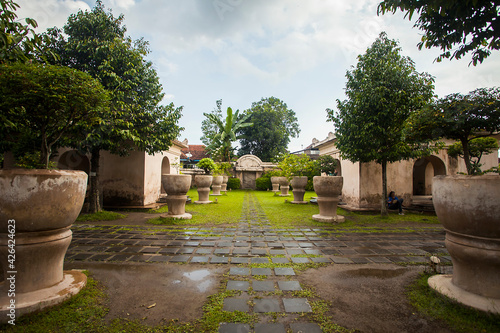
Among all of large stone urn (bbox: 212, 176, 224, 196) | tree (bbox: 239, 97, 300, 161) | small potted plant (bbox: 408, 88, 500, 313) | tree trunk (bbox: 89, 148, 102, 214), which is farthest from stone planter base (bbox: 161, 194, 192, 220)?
tree (bbox: 239, 97, 300, 161)

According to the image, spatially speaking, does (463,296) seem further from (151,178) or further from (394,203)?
(151,178)

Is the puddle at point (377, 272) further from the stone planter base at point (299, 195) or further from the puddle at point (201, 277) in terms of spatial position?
the stone planter base at point (299, 195)

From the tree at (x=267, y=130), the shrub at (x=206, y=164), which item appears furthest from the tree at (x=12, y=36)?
the tree at (x=267, y=130)

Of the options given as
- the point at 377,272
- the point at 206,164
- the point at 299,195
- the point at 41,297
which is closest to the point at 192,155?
the point at 206,164

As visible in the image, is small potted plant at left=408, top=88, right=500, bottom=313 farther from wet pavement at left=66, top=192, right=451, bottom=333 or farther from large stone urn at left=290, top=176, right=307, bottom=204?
large stone urn at left=290, top=176, right=307, bottom=204

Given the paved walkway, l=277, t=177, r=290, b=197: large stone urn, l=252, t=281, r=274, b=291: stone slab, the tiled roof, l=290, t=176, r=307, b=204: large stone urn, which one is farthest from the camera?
the tiled roof

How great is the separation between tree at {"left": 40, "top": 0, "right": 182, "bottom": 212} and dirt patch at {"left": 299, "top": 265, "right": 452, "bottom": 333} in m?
5.91

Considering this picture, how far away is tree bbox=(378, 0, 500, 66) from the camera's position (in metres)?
3.06

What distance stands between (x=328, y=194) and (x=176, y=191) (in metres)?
4.19

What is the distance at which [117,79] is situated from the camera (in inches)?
276

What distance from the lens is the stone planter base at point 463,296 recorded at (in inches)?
91.2

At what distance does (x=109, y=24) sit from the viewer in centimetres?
773

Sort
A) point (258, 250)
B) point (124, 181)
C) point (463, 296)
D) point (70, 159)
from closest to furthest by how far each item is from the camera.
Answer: point (463, 296) → point (258, 250) → point (124, 181) → point (70, 159)

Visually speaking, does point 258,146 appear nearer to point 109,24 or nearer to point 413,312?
point 109,24
